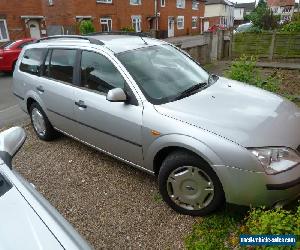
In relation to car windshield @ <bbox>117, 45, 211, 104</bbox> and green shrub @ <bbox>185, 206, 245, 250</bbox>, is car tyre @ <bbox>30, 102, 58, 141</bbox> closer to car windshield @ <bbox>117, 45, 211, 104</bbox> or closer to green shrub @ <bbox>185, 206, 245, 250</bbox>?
car windshield @ <bbox>117, 45, 211, 104</bbox>

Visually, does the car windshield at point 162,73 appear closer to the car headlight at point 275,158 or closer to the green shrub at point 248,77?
the car headlight at point 275,158

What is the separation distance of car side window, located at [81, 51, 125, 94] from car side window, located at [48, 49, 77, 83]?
282 millimetres

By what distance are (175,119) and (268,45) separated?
10310 millimetres

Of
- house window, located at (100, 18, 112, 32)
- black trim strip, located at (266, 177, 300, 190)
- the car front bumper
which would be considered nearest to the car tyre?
the car front bumper

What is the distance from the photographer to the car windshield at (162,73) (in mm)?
3506

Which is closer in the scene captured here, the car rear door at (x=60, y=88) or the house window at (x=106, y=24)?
the car rear door at (x=60, y=88)

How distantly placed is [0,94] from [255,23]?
13910mm

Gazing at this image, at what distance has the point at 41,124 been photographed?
5.36 m

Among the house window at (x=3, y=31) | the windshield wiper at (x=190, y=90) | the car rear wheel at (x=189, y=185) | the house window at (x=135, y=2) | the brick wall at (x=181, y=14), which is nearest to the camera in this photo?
the car rear wheel at (x=189, y=185)

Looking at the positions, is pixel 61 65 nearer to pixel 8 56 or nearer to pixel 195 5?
pixel 8 56

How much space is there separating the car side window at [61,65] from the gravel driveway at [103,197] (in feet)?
4.18

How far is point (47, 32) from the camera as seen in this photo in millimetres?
25047

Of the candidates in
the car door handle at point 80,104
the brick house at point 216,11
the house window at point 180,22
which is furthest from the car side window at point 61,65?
the brick house at point 216,11

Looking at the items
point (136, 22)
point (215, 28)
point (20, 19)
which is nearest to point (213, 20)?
point (215, 28)
